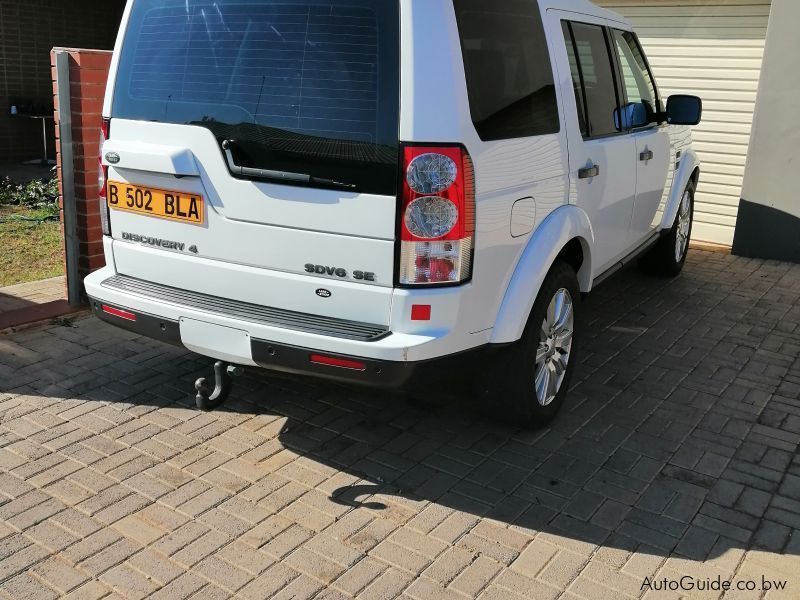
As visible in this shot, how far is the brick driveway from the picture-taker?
3150 mm

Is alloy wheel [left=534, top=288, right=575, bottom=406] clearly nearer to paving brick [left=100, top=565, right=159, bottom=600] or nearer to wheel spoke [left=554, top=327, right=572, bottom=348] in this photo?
wheel spoke [left=554, top=327, right=572, bottom=348]

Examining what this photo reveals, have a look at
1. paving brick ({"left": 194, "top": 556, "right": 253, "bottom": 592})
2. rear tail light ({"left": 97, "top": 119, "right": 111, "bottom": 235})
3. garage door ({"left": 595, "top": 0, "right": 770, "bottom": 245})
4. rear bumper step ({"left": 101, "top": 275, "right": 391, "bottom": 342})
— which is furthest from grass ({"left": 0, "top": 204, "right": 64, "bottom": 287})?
garage door ({"left": 595, "top": 0, "right": 770, "bottom": 245})

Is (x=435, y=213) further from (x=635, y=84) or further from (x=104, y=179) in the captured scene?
(x=635, y=84)

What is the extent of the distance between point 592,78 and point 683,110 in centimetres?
141

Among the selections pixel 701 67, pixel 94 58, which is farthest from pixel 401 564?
pixel 701 67

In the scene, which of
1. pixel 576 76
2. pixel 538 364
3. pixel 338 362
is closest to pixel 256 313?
pixel 338 362

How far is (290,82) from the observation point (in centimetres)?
344

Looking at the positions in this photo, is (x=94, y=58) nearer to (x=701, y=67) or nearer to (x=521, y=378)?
(x=521, y=378)

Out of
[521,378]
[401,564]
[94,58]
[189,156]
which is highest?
[94,58]

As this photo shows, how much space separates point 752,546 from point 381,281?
184 cm

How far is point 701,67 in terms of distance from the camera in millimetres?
8914

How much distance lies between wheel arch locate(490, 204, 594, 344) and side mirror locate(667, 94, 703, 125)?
6.36 feet

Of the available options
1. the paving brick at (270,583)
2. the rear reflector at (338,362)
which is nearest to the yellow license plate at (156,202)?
the rear reflector at (338,362)

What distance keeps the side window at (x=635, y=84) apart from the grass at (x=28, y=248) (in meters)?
4.63
